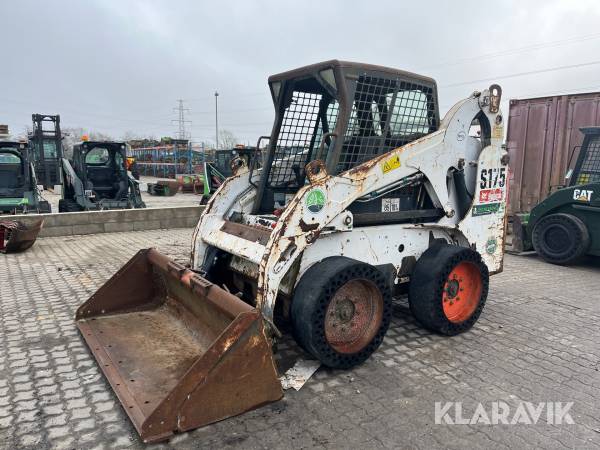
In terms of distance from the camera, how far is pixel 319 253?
3.46 m

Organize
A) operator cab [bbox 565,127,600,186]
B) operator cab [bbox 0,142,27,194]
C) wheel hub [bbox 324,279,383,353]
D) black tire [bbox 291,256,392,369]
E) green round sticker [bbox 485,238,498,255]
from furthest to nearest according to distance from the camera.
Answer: operator cab [bbox 0,142,27,194], operator cab [bbox 565,127,600,186], green round sticker [bbox 485,238,498,255], wheel hub [bbox 324,279,383,353], black tire [bbox 291,256,392,369]

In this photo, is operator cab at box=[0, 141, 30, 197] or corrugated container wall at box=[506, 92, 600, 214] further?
operator cab at box=[0, 141, 30, 197]

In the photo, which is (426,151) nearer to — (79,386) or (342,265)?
(342,265)

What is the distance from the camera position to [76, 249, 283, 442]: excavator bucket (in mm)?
2535

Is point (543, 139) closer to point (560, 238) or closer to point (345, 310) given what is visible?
point (560, 238)

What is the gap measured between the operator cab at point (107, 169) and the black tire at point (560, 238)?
967 cm

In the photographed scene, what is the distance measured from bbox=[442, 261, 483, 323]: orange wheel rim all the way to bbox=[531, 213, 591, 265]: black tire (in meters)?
3.43

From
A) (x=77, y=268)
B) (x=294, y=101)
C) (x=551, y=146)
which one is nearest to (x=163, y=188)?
(x=77, y=268)

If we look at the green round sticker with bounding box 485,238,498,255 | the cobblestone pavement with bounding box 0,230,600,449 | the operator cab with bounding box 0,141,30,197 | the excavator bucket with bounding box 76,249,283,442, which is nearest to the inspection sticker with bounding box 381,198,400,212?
the cobblestone pavement with bounding box 0,230,600,449

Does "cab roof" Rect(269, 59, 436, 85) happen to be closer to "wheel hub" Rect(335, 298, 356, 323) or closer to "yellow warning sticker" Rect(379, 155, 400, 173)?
"yellow warning sticker" Rect(379, 155, 400, 173)

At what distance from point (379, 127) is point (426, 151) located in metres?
0.44

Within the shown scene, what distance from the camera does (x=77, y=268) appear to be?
6430 millimetres

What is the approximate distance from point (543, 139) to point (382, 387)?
7.47 m

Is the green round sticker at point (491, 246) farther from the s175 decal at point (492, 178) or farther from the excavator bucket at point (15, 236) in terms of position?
the excavator bucket at point (15, 236)
